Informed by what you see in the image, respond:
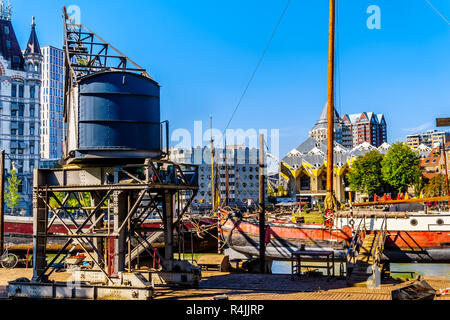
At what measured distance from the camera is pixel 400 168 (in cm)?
9744

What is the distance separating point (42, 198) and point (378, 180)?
92993mm

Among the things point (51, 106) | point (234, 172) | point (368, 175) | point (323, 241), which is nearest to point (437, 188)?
point (368, 175)

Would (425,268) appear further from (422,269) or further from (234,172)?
(234,172)

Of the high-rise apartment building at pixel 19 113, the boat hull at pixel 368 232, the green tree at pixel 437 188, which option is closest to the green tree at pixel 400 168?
the green tree at pixel 437 188

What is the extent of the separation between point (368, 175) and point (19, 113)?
76.8 m

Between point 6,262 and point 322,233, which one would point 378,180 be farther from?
point 6,262

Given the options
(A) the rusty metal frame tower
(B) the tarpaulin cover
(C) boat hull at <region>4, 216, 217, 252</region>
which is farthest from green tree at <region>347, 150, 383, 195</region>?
(B) the tarpaulin cover

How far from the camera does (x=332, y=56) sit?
1684 inches

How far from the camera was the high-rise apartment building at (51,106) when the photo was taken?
183500 mm

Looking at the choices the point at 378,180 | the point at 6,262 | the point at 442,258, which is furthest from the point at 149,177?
the point at 378,180

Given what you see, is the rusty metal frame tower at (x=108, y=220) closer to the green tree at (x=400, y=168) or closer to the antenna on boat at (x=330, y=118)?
the antenna on boat at (x=330, y=118)

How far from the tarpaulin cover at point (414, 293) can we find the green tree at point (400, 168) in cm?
8458

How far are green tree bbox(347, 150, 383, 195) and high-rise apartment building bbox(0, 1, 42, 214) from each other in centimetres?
6989

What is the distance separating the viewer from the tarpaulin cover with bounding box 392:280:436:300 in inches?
664
